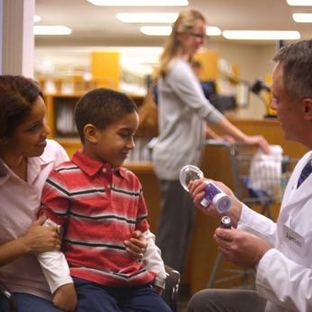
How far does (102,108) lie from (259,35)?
29.8 feet

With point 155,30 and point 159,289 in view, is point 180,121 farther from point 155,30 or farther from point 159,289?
point 155,30

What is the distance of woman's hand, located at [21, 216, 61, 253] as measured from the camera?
176 cm

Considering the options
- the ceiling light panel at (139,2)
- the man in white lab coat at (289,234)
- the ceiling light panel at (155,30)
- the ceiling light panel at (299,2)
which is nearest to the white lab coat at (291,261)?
the man in white lab coat at (289,234)

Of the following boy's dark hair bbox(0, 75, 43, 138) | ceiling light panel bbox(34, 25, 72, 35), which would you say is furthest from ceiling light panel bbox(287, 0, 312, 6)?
boy's dark hair bbox(0, 75, 43, 138)

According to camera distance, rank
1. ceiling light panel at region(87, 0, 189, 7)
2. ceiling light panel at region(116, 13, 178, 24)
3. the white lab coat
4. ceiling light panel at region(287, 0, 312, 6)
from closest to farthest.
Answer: the white lab coat → ceiling light panel at region(287, 0, 312, 6) → ceiling light panel at region(87, 0, 189, 7) → ceiling light panel at region(116, 13, 178, 24)

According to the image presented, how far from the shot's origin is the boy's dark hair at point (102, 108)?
1.97 metres

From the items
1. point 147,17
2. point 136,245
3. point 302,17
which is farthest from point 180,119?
point 147,17

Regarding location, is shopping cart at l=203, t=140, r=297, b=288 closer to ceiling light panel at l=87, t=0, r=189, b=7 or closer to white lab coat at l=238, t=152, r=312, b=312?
white lab coat at l=238, t=152, r=312, b=312

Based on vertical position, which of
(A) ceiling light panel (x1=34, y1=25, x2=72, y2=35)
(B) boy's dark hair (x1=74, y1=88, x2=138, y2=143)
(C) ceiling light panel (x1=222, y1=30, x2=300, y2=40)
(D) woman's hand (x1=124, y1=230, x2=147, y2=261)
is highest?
(C) ceiling light panel (x1=222, y1=30, x2=300, y2=40)

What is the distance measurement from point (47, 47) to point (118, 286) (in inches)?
414

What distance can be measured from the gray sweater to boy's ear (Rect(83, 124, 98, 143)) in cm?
177

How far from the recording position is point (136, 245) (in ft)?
6.19

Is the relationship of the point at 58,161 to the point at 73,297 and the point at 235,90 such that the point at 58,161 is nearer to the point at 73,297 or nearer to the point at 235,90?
the point at 73,297

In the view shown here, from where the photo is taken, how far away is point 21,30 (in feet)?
8.00
